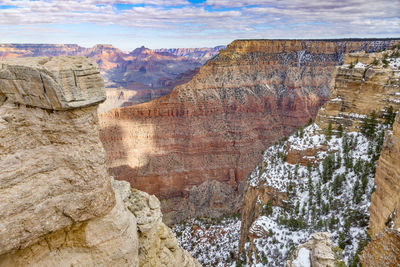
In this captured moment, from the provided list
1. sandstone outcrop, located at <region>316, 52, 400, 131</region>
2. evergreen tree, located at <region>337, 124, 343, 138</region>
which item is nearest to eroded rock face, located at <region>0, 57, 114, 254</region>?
evergreen tree, located at <region>337, 124, 343, 138</region>

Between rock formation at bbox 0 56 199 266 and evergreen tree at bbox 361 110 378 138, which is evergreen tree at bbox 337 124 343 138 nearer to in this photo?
evergreen tree at bbox 361 110 378 138

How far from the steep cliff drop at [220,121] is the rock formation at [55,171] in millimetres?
37144

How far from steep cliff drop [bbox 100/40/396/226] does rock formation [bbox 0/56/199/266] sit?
37144mm

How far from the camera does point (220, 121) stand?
6028cm

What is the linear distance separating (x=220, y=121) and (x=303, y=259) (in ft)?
159

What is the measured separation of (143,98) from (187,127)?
6580 centimetres

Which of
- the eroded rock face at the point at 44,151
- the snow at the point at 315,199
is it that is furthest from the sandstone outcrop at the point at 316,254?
the eroded rock face at the point at 44,151

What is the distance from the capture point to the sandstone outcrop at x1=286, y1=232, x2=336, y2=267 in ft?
38.8

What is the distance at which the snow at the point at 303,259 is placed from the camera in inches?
483

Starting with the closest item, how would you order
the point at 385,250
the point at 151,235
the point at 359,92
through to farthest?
the point at 385,250 < the point at 151,235 < the point at 359,92

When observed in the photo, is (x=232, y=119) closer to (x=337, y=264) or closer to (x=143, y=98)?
(x=337, y=264)

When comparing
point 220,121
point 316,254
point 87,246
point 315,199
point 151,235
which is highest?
point 87,246

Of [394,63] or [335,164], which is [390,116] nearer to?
[394,63]

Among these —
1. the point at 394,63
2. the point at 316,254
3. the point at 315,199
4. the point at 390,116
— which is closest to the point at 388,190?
the point at 316,254
